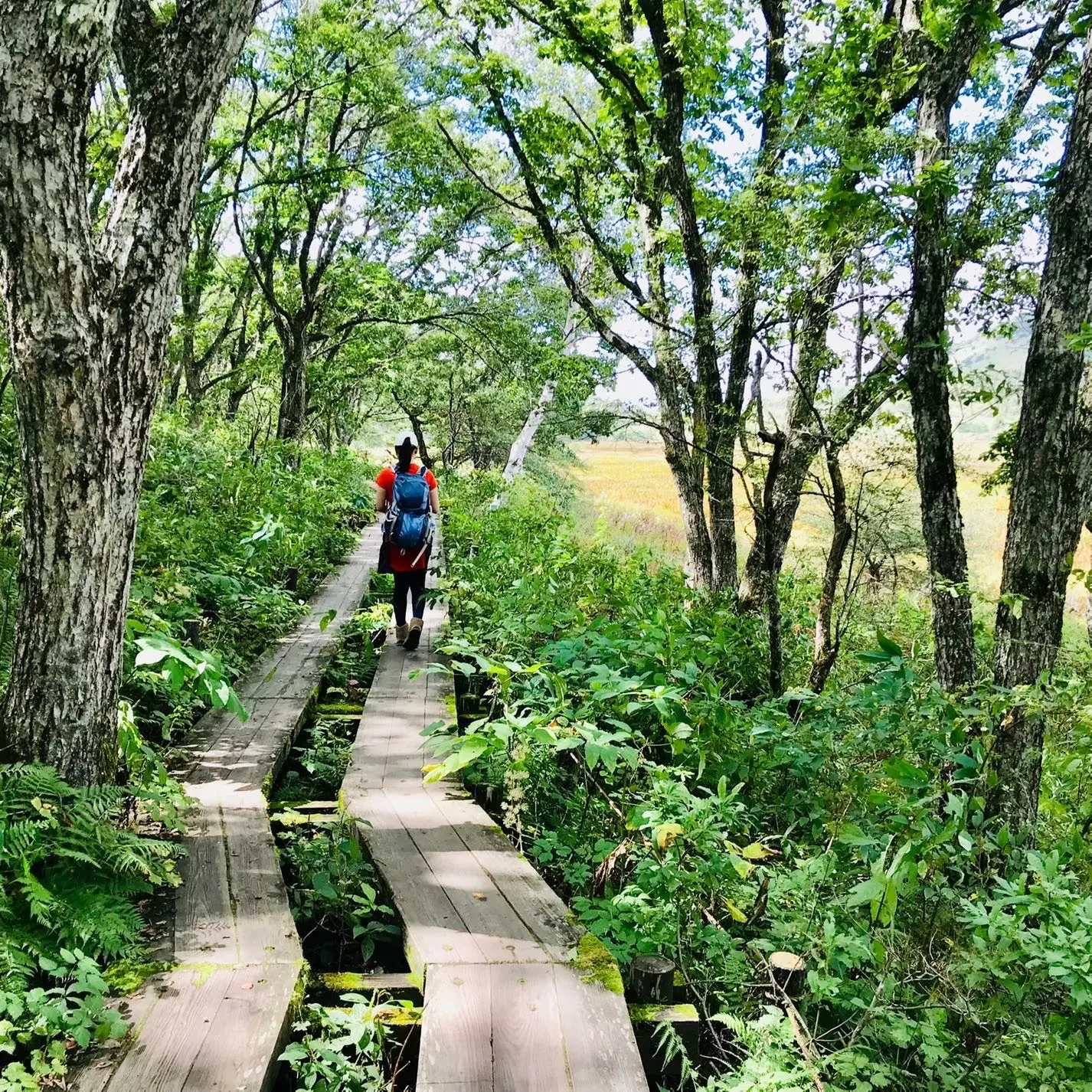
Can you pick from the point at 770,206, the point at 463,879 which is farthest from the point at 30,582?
the point at 770,206

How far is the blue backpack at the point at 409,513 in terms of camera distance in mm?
7598

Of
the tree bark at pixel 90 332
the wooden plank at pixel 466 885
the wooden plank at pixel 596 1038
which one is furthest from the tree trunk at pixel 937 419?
the tree bark at pixel 90 332

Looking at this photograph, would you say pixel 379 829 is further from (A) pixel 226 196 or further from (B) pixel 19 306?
(A) pixel 226 196

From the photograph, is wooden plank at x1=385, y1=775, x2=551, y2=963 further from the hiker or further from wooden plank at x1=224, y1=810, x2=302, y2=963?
the hiker

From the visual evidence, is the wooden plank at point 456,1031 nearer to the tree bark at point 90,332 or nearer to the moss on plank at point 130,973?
the moss on plank at point 130,973

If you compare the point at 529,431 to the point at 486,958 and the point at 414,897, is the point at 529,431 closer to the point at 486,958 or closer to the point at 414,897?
the point at 414,897

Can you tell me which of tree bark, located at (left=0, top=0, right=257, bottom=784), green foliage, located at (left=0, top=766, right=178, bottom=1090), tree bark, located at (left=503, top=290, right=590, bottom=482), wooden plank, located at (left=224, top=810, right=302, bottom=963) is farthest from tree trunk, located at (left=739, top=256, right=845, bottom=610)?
tree bark, located at (left=503, top=290, right=590, bottom=482)

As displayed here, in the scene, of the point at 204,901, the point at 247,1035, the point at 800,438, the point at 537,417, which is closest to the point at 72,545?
the point at 204,901

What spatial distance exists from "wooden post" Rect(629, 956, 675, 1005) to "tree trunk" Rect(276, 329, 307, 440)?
15.7 metres

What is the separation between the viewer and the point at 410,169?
15289mm

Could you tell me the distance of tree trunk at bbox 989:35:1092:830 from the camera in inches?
189

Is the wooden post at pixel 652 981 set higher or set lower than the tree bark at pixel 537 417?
lower

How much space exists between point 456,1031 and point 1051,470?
4.72 meters

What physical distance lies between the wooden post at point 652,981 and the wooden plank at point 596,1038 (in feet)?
0.31
